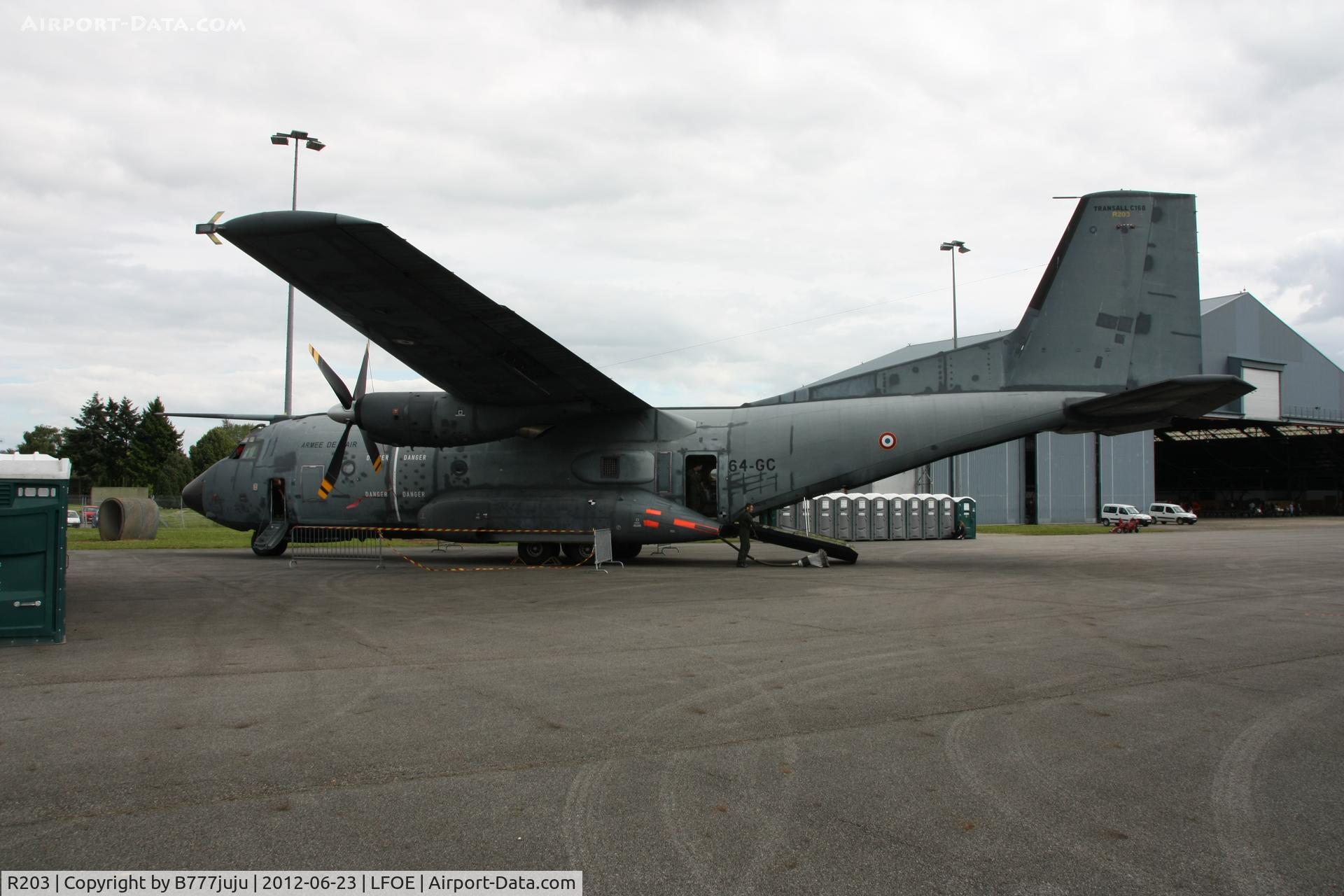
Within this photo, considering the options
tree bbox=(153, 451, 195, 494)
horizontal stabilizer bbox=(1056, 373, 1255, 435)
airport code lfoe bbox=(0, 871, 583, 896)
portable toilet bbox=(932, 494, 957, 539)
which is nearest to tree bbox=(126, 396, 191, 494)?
tree bbox=(153, 451, 195, 494)

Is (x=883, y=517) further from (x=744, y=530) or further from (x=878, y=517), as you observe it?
(x=744, y=530)

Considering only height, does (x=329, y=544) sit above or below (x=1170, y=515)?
above

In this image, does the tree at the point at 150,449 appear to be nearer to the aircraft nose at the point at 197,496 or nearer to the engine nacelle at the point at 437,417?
the aircraft nose at the point at 197,496

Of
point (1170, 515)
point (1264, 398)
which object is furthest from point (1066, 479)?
point (1264, 398)

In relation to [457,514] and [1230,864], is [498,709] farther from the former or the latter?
[457,514]

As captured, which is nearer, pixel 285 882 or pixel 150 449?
pixel 285 882

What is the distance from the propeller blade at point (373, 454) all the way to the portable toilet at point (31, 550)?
405 inches

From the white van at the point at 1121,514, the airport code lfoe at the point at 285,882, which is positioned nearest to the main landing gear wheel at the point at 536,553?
the airport code lfoe at the point at 285,882

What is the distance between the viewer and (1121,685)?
7.16 metres

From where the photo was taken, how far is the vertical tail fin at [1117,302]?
17406 mm

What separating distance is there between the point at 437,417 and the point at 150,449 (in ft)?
294

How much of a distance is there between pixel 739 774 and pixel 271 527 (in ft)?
65.7

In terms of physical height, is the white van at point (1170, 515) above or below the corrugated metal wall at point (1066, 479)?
below

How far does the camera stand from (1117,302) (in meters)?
17.8
